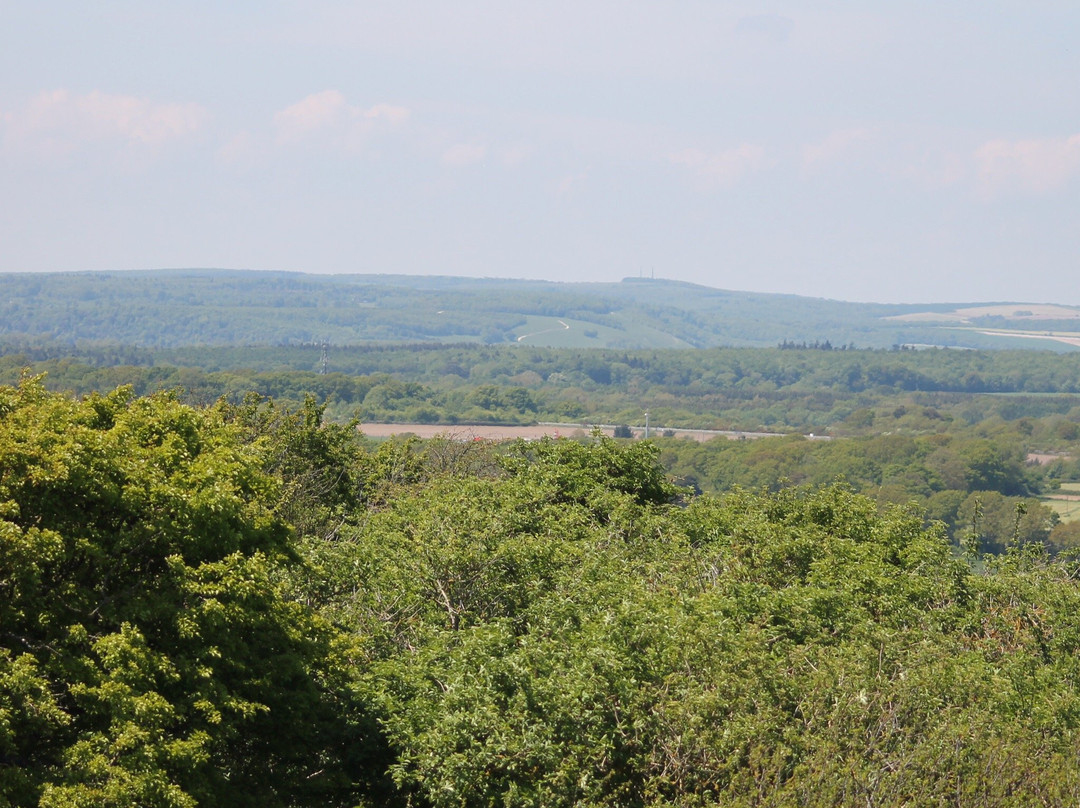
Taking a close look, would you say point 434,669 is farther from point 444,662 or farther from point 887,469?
point 887,469

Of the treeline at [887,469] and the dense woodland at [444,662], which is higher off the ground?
the dense woodland at [444,662]

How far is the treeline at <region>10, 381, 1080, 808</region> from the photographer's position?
18.8 meters

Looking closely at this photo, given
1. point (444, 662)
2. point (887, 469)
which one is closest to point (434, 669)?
point (444, 662)

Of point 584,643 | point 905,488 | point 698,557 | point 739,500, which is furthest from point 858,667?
point 905,488

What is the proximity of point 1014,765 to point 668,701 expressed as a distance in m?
5.37

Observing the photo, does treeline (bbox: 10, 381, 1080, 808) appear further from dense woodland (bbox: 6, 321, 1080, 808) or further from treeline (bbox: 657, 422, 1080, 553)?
treeline (bbox: 657, 422, 1080, 553)

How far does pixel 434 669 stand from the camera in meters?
22.7

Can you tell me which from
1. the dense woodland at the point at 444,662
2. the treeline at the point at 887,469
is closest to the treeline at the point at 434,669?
the dense woodland at the point at 444,662

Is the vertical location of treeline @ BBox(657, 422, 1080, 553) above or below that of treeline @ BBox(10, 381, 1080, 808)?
below

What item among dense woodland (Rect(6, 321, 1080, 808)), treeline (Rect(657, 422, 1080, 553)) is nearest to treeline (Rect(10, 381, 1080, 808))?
dense woodland (Rect(6, 321, 1080, 808))

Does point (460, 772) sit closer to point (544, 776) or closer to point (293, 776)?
point (544, 776)

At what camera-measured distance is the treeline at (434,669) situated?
1878cm

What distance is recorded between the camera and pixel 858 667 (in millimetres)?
21594

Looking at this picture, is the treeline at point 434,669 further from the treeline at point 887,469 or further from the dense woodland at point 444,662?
the treeline at point 887,469
